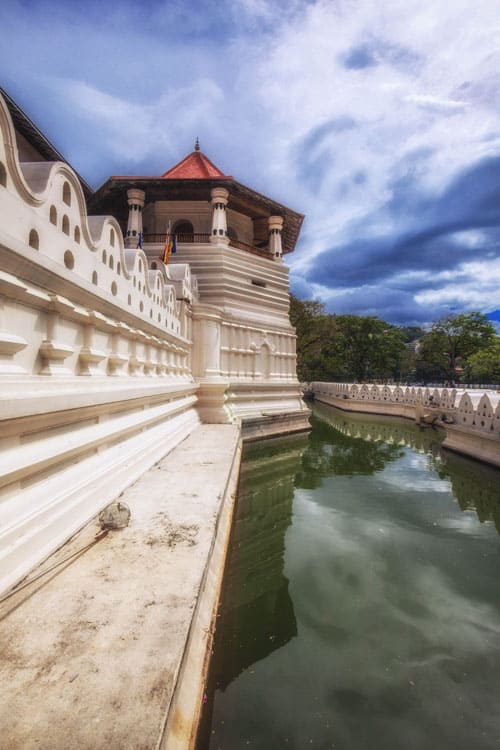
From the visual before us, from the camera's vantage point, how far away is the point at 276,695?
2715mm

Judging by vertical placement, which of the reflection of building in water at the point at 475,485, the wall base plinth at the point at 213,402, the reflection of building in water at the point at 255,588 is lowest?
the reflection of building in water at the point at 475,485

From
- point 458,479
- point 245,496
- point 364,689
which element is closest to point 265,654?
point 364,689

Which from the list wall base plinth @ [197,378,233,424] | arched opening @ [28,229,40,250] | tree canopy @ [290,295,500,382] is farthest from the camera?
tree canopy @ [290,295,500,382]

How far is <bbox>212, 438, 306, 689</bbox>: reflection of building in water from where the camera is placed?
319 centimetres

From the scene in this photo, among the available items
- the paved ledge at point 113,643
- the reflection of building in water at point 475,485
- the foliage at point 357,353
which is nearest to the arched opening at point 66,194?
the paved ledge at point 113,643

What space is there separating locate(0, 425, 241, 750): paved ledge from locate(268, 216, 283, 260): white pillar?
17144mm

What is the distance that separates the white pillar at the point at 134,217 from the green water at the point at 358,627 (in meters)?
12.4

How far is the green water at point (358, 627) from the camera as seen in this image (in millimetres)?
2514

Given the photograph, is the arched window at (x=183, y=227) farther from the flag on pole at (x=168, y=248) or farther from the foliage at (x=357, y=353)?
the foliage at (x=357, y=353)

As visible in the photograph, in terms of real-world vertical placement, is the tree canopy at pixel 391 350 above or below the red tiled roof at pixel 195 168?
below

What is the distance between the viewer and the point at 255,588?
4.24 meters

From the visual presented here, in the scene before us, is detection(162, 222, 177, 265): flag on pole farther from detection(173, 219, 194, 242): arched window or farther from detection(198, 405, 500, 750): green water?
detection(198, 405, 500, 750): green water

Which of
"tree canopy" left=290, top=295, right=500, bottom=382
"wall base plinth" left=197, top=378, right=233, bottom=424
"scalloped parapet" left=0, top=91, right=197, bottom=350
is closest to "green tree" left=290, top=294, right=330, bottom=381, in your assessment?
"tree canopy" left=290, top=295, right=500, bottom=382

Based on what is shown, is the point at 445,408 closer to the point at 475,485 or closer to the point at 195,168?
the point at 475,485
